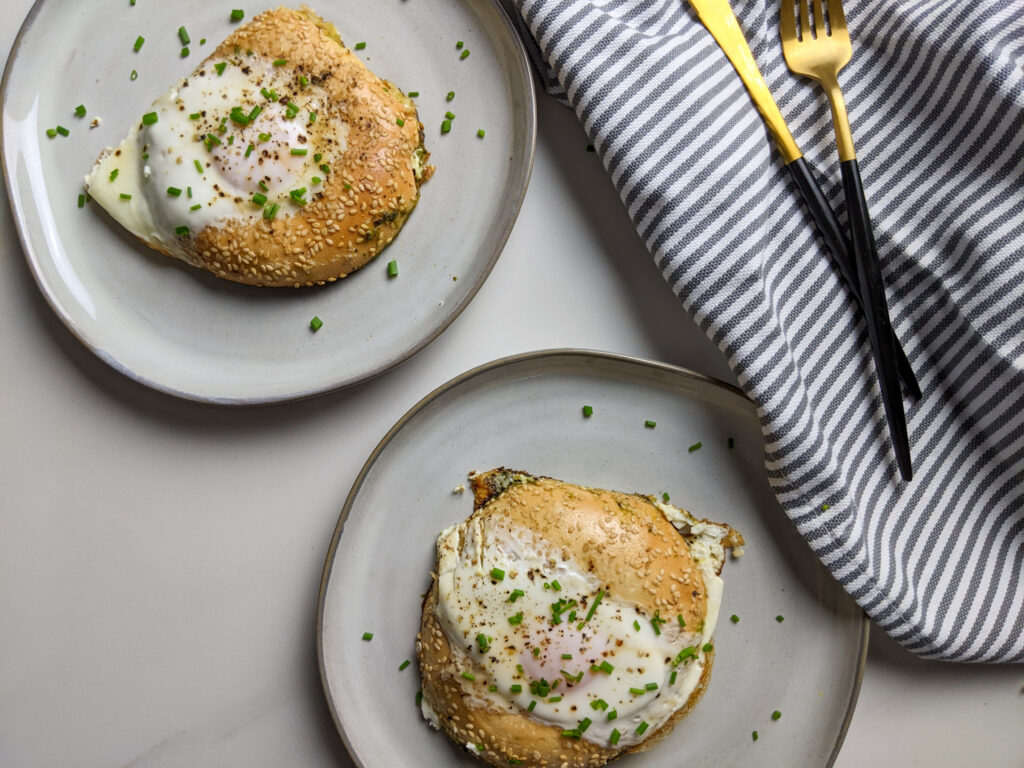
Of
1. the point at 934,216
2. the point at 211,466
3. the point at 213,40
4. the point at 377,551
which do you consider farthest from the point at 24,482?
the point at 934,216

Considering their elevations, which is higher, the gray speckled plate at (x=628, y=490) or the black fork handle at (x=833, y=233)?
the black fork handle at (x=833, y=233)

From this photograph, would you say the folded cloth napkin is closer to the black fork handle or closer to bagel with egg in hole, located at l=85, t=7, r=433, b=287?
the black fork handle

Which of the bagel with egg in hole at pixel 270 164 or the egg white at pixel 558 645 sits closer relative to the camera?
the egg white at pixel 558 645

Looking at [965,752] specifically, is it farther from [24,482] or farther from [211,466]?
[24,482]

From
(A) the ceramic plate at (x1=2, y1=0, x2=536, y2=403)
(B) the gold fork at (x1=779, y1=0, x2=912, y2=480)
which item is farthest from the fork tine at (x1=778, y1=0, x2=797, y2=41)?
(A) the ceramic plate at (x1=2, y1=0, x2=536, y2=403)

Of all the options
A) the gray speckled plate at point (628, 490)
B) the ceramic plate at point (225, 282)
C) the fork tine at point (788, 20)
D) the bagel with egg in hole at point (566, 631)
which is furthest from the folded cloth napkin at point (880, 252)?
the bagel with egg in hole at point (566, 631)

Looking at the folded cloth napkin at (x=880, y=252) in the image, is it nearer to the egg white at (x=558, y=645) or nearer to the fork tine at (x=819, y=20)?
the fork tine at (x=819, y=20)
